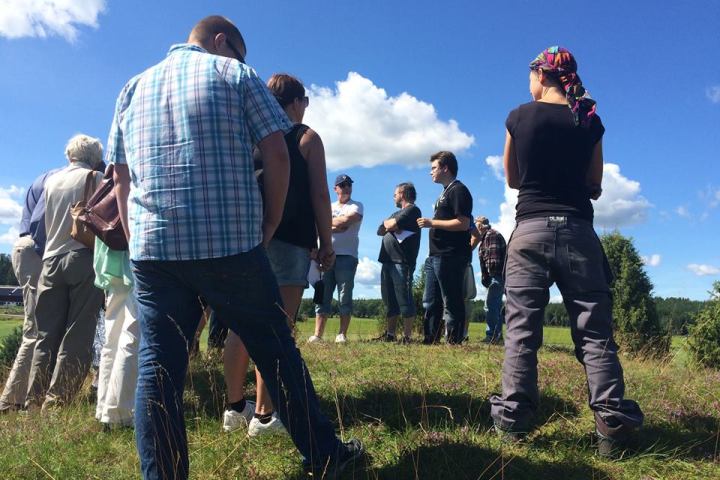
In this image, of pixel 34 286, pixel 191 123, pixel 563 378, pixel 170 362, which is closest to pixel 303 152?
pixel 191 123

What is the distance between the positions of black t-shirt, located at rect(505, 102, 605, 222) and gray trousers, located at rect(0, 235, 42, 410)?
4.28 m

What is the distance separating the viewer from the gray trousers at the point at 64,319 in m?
4.27

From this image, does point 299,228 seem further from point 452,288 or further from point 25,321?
point 452,288

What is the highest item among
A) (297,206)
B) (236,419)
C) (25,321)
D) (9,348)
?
→ (297,206)

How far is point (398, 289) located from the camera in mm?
7152

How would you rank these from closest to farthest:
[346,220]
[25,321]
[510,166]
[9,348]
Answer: [510,166] → [25,321] → [346,220] → [9,348]

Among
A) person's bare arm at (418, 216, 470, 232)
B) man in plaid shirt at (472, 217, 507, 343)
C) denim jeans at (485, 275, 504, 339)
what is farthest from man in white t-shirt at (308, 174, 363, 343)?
denim jeans at (485, 275, 504, 339)

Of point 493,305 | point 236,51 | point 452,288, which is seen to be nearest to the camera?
point 236,51

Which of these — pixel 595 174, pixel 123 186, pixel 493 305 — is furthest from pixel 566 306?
pixel 493 305

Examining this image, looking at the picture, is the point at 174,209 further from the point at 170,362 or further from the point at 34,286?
the point at 34,286

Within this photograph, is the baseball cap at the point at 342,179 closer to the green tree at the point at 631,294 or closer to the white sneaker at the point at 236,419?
the white sneaker at the point at 236,419

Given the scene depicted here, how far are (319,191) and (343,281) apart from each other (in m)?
4.18

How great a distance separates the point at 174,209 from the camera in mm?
2178

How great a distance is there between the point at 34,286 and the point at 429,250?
4.26 m
